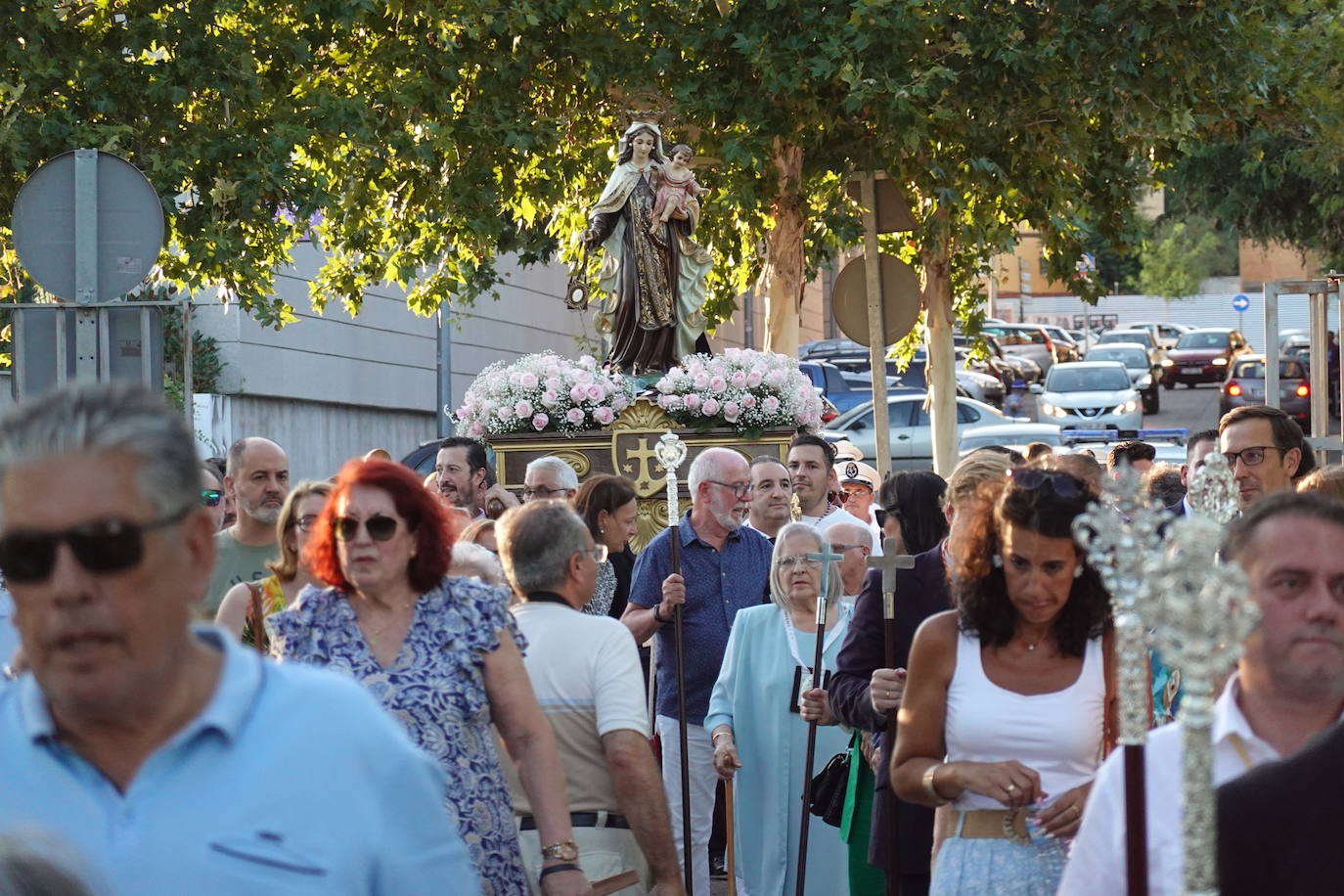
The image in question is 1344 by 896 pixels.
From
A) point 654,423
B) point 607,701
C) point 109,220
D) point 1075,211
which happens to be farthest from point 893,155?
point 607,701

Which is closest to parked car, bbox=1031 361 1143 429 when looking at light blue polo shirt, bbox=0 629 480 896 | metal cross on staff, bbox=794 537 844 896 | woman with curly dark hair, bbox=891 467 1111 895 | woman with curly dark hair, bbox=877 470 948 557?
metal cross on staff, bbox=794 537 844 896

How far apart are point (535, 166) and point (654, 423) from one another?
7870 mm

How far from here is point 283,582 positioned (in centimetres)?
586

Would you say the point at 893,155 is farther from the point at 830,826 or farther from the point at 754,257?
the point at 830,826

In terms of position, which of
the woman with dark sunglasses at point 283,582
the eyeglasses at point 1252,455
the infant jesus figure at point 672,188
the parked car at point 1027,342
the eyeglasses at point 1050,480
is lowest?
the woman with dark sunglasses at point 283,582

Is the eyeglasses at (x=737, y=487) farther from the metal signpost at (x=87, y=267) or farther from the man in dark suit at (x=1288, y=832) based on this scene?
the man in dark suit at (x=1288, y=832)

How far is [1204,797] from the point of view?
2.38 m

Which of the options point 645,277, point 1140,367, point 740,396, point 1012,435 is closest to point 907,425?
point 1012,435

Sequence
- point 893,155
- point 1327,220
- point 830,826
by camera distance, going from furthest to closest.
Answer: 1. point 1327,220
2. point 893,155
3. point 830,826

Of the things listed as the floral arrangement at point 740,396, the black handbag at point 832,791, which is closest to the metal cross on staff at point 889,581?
the black handbag at point 832,791

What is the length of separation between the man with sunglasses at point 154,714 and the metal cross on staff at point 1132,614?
86 cm

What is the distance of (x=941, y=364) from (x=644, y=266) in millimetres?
10290

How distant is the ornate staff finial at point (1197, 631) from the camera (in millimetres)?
2322

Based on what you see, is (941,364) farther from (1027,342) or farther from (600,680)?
(1027,342)
